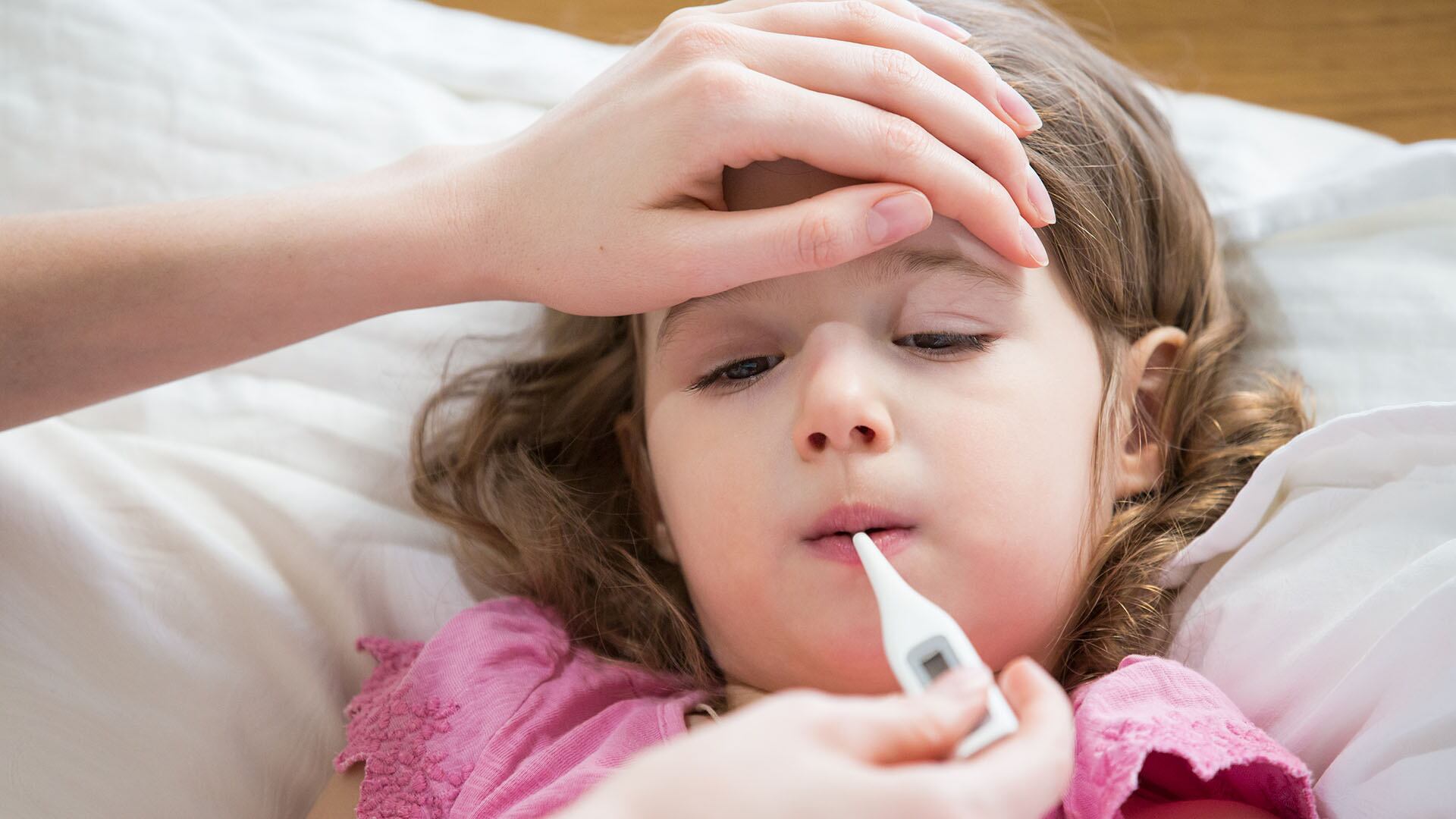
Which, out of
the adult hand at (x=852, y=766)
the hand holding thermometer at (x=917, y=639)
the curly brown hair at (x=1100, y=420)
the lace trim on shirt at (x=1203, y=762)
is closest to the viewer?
the adult hand at (x=852, y=766)

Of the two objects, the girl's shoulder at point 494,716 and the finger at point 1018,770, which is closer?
the finger at point 1018,770

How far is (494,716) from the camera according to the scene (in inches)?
39.2

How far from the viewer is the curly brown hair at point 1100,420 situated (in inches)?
39.3

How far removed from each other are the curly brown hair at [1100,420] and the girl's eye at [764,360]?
0.42ft

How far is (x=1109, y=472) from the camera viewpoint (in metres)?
0.99

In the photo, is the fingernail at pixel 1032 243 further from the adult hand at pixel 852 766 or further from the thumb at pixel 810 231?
the adult hand at pixel 852 766

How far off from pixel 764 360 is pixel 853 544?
17cm

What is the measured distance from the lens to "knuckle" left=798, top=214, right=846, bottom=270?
0.82 metres

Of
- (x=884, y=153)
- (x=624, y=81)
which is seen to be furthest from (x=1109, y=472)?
(x=624, y=81)

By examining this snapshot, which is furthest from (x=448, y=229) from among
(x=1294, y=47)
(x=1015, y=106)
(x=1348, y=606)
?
(x=1294, y=47)

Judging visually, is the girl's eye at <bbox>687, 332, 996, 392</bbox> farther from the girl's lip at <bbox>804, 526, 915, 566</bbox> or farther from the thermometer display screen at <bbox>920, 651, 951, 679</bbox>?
the thermometer display screen at <bbox>920, 651, 951, 679</bbox>

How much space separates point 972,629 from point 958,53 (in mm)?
408

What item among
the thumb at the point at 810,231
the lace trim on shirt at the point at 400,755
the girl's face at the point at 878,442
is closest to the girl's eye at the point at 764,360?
the girl's face at the point at 878,442

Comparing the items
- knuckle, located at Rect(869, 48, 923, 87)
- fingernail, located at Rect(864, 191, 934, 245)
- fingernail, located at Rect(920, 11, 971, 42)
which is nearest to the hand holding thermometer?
fingernail, located at Rect(864, 191, 934, 245)
